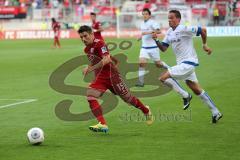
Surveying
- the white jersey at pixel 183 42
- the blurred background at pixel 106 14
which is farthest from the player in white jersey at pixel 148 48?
the blurred background at pixel 106 14

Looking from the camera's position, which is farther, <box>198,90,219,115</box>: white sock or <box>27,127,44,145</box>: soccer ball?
<box>198,90,219,115</box>: white sock

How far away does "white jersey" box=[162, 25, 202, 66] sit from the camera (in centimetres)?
1358

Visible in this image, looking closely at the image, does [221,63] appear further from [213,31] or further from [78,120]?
[213,31]

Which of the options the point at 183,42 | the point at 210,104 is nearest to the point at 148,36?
the point at 183,42

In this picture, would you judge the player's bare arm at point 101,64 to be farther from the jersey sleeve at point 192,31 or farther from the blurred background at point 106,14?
the blurred background at point 106,14

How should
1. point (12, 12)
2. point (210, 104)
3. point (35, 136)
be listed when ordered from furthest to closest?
point (12, 12) → point (210, 104) → point (35, 136)

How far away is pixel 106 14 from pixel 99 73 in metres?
46.8

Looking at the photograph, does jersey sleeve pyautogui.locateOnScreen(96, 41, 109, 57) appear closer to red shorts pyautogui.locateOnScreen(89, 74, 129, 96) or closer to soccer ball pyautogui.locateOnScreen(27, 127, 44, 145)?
red shorts pyautogui.locateOnScreen(89, 74, 129, 96)

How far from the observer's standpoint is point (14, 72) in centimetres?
2686

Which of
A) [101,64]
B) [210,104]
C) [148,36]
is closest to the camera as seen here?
[101,64]

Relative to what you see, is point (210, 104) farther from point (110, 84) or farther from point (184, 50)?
point (110, 84)

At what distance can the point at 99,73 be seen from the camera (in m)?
12.6

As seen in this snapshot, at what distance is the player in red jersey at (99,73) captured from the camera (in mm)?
12177

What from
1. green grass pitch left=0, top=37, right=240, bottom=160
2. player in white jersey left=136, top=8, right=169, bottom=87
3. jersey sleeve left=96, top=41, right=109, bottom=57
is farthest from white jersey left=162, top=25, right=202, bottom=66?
player in white jersey left=136, top=8, right=169, bottom=87
